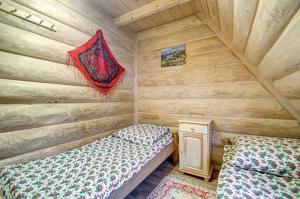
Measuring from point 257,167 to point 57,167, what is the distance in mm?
1910

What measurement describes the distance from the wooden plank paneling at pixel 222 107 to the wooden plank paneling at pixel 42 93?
1.10 meters

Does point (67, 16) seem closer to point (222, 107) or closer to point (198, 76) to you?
point (198, 76)

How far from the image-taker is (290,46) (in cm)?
85

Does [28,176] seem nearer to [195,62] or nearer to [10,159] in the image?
[10,159]

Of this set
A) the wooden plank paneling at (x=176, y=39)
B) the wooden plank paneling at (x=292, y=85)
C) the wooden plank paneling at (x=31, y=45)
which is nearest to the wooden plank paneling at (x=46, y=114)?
the wooden plank paneling at (x=31, y=45)

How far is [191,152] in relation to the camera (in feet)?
6.93

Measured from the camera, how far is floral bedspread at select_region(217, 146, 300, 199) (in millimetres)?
1052

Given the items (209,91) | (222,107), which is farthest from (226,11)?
(222,107)

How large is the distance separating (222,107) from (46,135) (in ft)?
7.78

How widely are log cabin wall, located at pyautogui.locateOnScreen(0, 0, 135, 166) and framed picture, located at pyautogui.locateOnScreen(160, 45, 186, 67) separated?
111 centimetres

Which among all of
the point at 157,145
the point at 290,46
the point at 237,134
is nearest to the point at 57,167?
the point at 157,145

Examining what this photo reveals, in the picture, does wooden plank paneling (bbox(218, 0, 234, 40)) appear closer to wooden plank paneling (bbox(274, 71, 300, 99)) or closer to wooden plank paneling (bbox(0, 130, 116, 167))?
wooden plank paneling (bbox(274, 71, 300, 99))

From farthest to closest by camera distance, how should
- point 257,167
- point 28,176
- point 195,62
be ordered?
point 195,62 → point 257,167 → point 28,176

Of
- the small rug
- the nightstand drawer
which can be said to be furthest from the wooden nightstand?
the small rug
